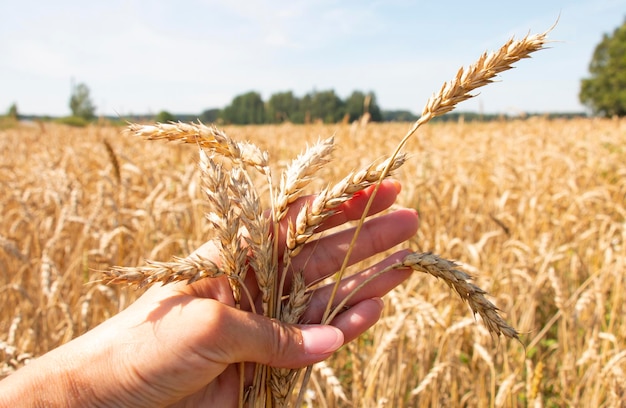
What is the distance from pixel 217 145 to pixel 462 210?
11.0 ft

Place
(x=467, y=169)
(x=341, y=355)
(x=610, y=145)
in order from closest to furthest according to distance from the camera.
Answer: (x=341, y=355), (x=467, y=169), (x=610, y=145)

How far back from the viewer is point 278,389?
1.07m

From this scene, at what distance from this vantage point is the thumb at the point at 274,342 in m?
1.02

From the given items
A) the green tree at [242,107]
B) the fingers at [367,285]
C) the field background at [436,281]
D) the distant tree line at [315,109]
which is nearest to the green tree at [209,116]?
the distant tree line at [315,109]

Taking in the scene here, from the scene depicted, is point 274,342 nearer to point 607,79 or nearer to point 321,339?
point 321,339

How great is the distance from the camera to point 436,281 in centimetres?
251

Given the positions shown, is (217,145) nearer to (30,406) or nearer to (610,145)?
(30,406)

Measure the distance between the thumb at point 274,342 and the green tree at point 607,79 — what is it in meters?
60.8

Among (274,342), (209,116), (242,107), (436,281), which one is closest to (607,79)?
(242,107)

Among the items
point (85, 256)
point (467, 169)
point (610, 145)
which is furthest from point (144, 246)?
point (610, 145)

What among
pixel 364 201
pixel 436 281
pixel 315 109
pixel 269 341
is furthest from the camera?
pixel 315 109

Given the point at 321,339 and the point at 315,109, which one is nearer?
the point at 321,339

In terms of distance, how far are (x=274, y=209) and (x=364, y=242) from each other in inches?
17.1

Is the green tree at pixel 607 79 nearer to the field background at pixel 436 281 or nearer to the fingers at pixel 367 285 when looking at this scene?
the field background at pixel 436 281
